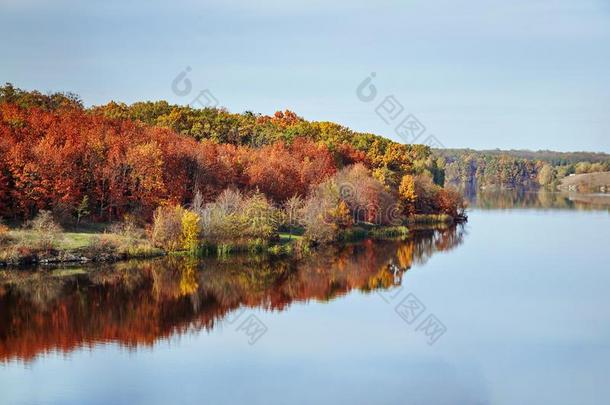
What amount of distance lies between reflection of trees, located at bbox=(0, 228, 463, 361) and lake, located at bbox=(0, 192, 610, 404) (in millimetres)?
80

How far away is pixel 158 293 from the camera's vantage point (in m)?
28.3

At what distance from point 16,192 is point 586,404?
89.5 feet

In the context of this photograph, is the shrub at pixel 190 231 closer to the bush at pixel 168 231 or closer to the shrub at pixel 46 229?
the bush at pixel 168 231

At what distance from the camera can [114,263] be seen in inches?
1297

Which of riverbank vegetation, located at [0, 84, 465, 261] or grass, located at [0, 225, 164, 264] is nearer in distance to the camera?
grass, located at [0, 225, 164, 264]

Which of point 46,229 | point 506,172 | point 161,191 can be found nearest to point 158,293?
point 46,229

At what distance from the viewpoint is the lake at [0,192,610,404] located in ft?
59.7

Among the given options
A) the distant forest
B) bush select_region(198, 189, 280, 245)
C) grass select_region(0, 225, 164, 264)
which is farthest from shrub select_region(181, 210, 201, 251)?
the distant forest

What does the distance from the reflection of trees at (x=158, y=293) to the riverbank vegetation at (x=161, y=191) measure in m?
1.97

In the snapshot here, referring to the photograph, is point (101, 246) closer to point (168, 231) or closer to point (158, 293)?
point (168, 231)

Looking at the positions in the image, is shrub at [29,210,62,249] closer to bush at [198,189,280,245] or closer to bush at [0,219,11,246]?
bush at [0,219,11,246]

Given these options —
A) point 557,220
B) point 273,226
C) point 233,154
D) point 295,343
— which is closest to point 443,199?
point 557,220

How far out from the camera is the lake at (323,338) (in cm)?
1819

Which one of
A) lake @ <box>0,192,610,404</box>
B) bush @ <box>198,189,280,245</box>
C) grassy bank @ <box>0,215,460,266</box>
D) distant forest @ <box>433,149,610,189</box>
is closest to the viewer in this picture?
lake @ <box>0,192,610,404</box>
